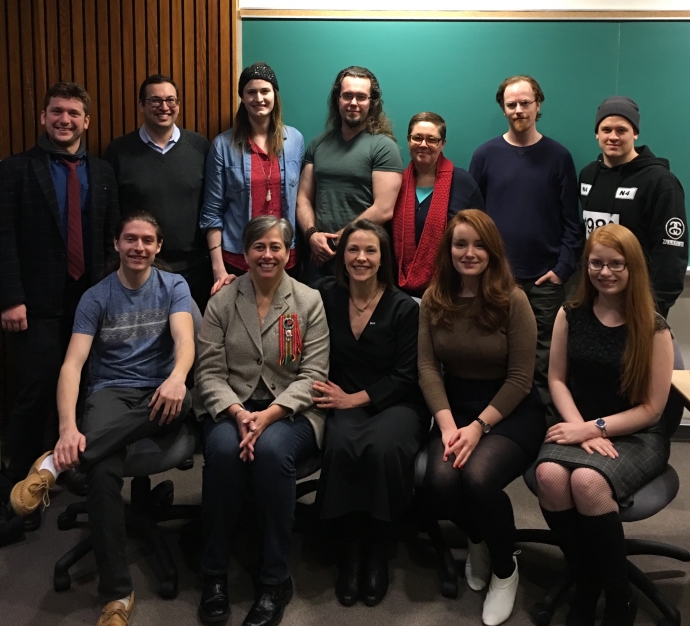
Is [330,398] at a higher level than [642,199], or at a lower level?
lower

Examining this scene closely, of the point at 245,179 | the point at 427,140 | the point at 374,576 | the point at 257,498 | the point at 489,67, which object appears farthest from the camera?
the point at 489,67

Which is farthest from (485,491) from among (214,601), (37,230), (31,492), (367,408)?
(37,230)

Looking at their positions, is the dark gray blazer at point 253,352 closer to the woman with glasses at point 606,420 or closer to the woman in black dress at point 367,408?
the woman in black dress at point 367,408

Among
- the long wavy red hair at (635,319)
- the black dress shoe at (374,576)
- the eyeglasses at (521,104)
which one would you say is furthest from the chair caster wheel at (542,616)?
the eyeglasses at (521,104)

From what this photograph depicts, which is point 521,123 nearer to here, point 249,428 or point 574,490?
point 574,490

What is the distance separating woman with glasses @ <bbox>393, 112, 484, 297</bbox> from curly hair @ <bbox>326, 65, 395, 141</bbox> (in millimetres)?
211

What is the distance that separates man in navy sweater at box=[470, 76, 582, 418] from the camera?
12.1 ft

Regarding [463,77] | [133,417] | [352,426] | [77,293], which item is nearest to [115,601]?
[133,417]

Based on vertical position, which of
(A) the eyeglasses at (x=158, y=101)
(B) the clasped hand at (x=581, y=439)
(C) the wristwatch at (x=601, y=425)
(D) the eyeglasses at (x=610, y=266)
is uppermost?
(A) the eyeglasses at (x=158, y=101)

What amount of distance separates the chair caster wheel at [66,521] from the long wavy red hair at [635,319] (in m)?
2.30

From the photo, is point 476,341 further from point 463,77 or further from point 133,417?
point 463,77

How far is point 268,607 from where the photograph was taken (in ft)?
8.30

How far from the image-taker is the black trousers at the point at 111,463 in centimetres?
251

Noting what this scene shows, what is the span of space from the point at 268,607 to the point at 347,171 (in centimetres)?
194
